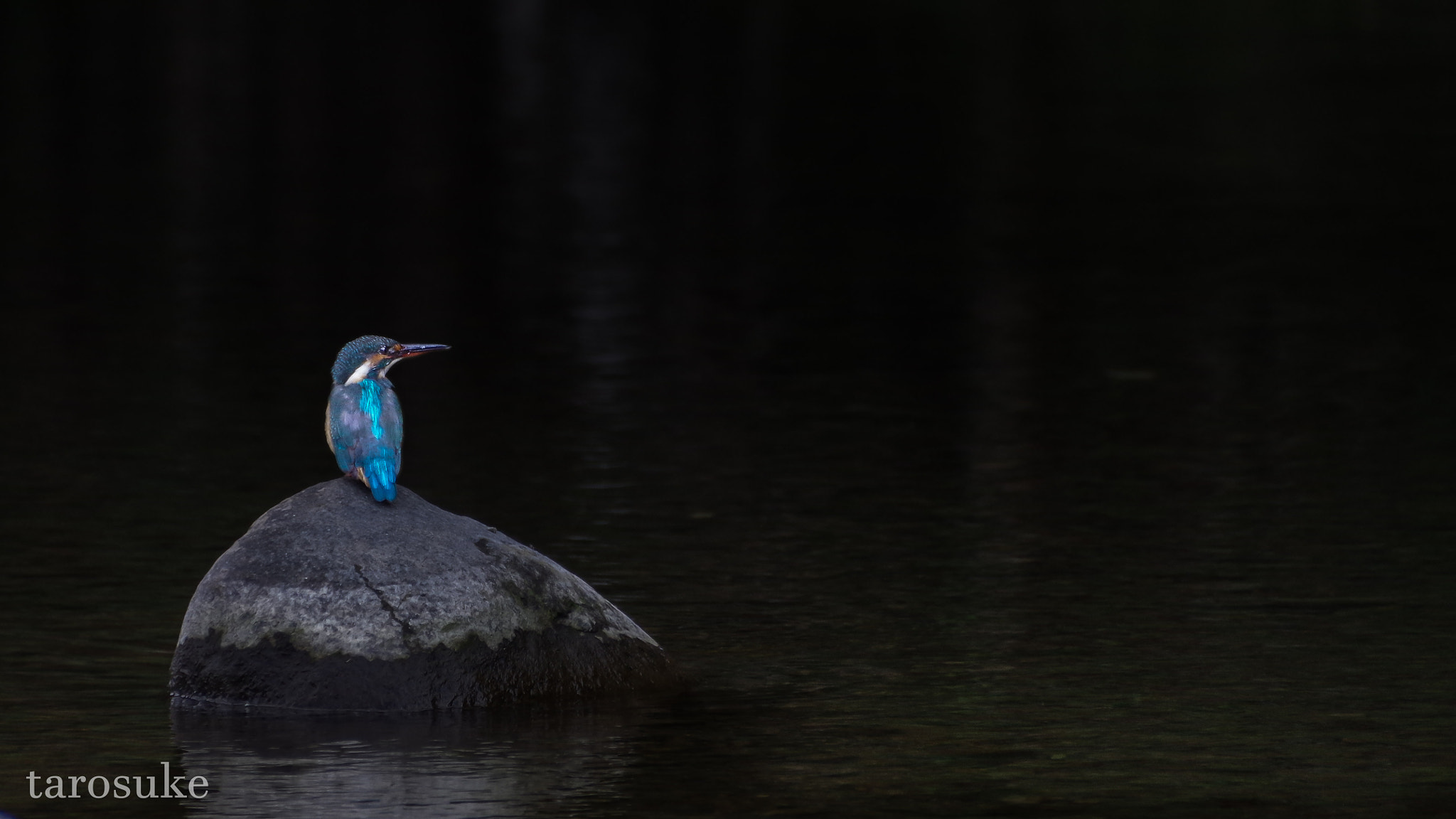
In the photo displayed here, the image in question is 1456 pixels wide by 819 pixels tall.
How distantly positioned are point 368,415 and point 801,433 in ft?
22.4

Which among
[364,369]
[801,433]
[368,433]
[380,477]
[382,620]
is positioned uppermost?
[364,369]

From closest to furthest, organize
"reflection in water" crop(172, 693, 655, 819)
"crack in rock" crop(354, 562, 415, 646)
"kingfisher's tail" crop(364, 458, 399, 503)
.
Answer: "reflection in water" crop(172, 693, 655, 819) → "crack in rock" crop(354, 562, 415, 646) → "kingfisher's tail" crop(364, 458, 399, 503)

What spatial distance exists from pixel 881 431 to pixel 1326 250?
10971 millimetres

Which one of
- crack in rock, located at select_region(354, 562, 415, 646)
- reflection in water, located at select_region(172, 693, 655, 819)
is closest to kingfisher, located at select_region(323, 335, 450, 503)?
crack in rock, located at select_region(354, 562, 415, 646)

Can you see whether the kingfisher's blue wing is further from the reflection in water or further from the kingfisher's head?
the reflection in water

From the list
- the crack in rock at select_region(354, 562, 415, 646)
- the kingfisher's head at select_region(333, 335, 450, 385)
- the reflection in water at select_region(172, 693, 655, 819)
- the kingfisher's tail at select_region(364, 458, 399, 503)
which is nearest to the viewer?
the reflection in water at select_region(172, 693, 655, 819)

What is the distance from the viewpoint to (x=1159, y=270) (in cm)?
2583

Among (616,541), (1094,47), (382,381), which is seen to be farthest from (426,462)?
(1094,47)

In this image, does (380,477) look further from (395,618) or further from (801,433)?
(801,433)

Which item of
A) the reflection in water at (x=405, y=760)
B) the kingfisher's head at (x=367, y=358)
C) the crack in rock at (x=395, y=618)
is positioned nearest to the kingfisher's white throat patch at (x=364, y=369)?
the kingfisher's head at (x=367, y=358)

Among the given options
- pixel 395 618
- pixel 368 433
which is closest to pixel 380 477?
pixel 368 433

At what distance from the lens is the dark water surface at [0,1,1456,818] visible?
10258 mm

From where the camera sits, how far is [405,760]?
1002 cm

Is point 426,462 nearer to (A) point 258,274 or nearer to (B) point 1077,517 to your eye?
(B) point 1077,517
